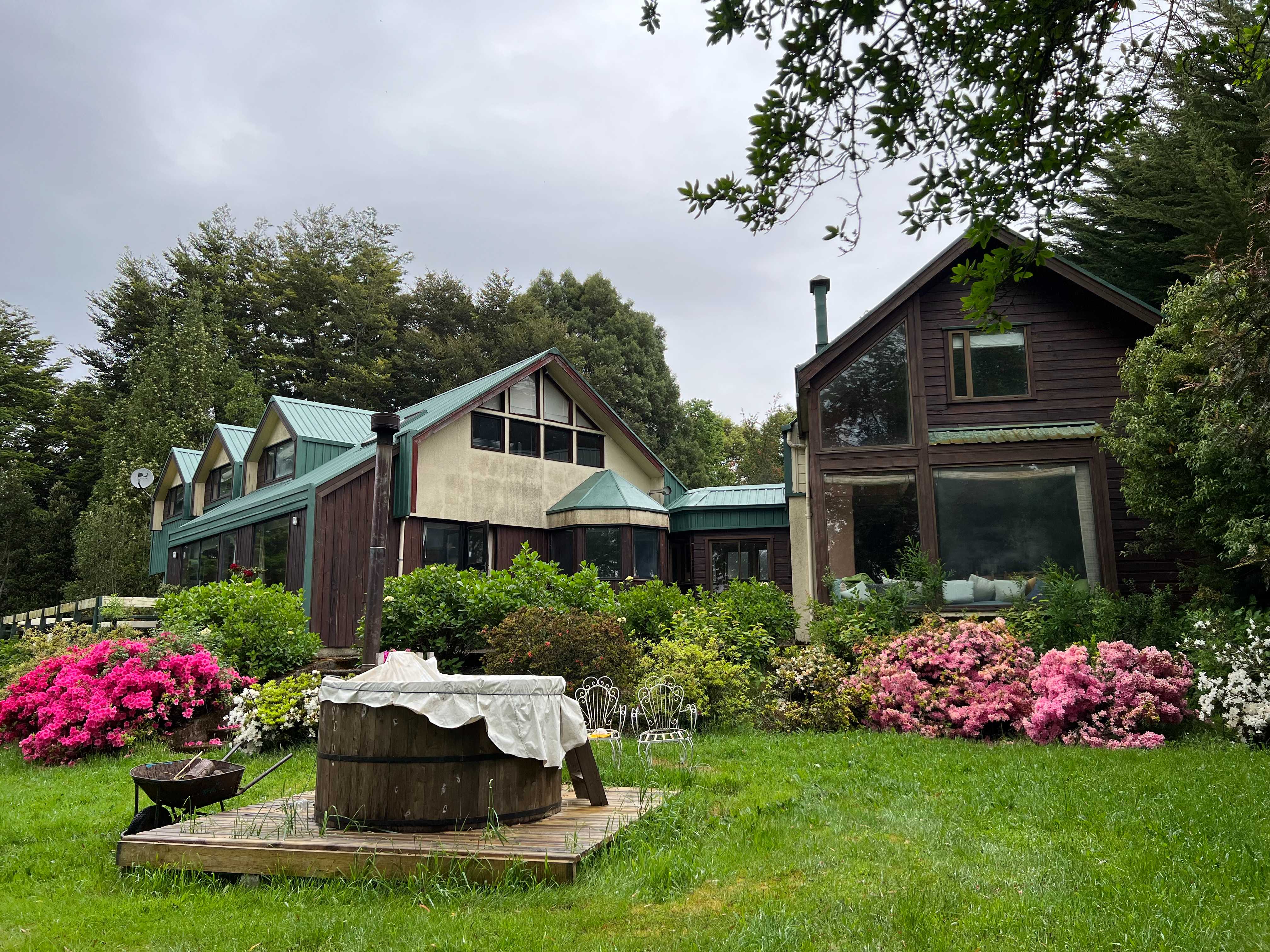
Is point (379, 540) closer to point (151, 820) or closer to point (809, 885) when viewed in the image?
point (151, 820)

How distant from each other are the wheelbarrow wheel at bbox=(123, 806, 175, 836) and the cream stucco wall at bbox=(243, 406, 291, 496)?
1447cm

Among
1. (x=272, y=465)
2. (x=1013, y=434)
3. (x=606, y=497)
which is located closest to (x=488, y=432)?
(x=606, y=497)

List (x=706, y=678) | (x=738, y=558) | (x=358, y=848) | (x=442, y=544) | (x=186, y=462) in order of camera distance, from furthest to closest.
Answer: (x=186, y=462) < (x=738, y=558) < (x=442, y=544) < (x=706, y=678) < (x=358, y=848)

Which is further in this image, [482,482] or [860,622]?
[482,482]

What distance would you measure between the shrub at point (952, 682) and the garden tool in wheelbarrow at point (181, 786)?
7239 mm

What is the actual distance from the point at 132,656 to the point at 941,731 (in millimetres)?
9920

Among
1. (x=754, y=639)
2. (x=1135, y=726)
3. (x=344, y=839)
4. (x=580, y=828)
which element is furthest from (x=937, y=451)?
(x=344, y=839)

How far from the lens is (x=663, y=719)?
1059cm

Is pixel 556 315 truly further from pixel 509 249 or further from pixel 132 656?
pixel 132 656

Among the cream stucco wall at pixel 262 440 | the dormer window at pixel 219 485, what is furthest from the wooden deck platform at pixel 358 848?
the dormer window at pixel 219 485

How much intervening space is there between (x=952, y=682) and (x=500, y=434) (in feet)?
38.9

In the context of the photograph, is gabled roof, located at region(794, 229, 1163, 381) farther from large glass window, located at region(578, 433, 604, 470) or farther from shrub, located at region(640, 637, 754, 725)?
large glass window, located at region(578, 433, 604, 470)

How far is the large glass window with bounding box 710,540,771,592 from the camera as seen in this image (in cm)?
2152

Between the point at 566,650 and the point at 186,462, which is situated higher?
the point at 186,462
